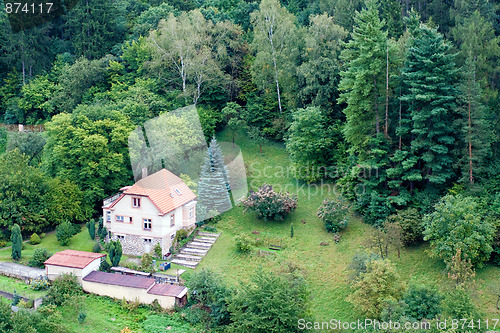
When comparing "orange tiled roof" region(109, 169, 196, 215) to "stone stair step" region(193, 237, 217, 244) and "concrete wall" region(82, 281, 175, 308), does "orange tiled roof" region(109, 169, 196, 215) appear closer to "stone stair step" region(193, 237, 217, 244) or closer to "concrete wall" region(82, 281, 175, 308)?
"stone stair step" region(193, 237, 217, 244)

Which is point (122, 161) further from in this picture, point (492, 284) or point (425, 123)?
point (492, 284)

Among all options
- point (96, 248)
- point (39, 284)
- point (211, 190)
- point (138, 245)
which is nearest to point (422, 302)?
point (211, 190)

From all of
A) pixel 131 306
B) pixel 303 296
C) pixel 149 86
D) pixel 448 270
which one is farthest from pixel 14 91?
pixel 448 270

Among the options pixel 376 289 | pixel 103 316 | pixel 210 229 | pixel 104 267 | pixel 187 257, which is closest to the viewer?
pixel 376 289

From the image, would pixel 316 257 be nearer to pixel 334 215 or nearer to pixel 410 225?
pixel 334 215

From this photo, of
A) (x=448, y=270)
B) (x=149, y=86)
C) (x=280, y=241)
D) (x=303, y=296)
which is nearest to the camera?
(x=303, y=296)

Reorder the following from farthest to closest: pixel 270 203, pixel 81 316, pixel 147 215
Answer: pixel 270 203, pixel 147 215, pixel 81 316

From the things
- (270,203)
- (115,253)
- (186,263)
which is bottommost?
(186,263)

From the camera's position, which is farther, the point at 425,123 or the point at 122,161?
the point at 122,161
